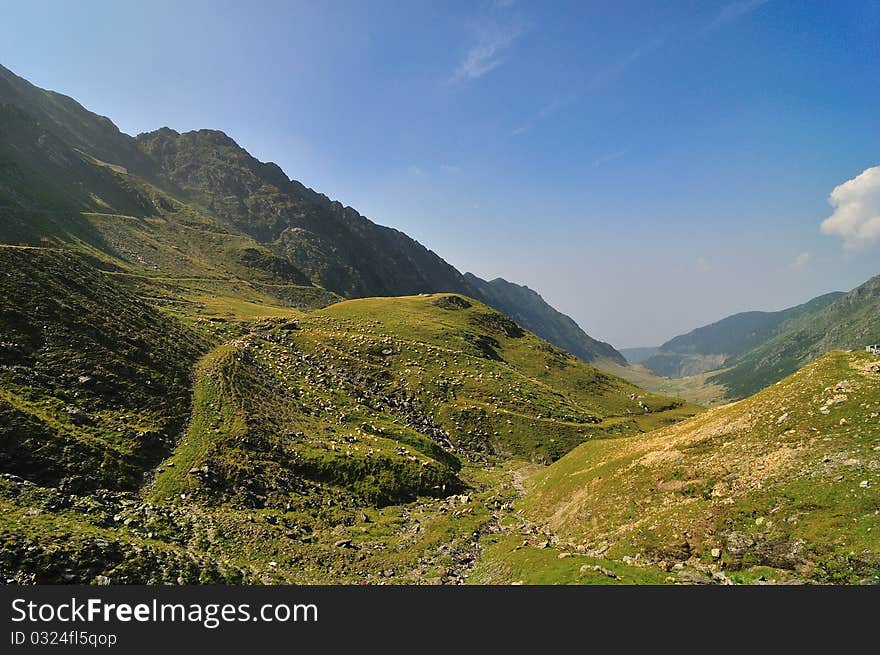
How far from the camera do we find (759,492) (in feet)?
86.7

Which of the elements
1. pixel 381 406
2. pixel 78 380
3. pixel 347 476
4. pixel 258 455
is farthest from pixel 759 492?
pixel 78 380

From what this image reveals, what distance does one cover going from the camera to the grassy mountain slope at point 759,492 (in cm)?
2077

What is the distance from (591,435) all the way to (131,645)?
87.2m

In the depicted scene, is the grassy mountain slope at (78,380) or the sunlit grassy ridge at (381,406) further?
the sunlit grassy ridge at (381,406)

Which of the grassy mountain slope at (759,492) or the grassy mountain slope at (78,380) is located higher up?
the grassy mountain slope at (78,380)

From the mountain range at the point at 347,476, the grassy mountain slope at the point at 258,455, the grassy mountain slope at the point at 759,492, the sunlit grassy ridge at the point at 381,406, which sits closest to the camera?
the grassy mountain slope at the point at 759,492

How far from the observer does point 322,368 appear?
8875 cm

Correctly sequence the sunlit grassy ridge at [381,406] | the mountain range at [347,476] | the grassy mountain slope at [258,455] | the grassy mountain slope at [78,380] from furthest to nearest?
the sunlit grassy ridge at [381,406]
the grassy mountain slope at [78,380]
the grassy mountain slope at [258,455]
the mountain range at [347,476]

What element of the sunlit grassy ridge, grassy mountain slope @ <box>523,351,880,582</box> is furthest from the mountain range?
the sunlit grassy ridge

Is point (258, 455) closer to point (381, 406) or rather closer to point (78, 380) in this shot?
point (78, 380)

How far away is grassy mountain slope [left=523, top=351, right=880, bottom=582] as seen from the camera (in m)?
20.8

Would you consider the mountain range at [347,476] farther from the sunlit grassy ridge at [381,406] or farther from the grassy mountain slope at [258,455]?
the sunlit grassy ridge at [381,406]

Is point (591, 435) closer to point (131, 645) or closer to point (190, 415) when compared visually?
point (190, 415)

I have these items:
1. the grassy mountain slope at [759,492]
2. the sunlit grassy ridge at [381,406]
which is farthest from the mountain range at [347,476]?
the sunlit grassy ridge at [381,406]
